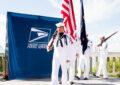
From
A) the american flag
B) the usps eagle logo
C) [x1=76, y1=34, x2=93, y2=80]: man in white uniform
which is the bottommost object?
[x1=76, y1=34, x2=93, y2=80]: man in white uniform

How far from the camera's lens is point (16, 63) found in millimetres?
6266

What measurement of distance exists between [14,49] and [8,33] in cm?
62

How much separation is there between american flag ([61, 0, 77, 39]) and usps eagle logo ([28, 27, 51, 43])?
103 cm

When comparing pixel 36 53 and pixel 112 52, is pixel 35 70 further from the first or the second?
pixel 112 52

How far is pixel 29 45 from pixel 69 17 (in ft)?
6.08

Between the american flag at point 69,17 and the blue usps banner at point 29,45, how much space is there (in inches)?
25.8

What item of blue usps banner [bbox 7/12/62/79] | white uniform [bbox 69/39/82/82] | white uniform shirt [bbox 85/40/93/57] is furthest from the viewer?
white uniform shirt [bbox 85/40/93/57]

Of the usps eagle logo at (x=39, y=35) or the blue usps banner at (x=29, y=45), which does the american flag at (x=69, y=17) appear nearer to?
the blue usps banner at (x=29, y=45)

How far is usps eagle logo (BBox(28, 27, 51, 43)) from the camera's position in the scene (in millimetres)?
6449

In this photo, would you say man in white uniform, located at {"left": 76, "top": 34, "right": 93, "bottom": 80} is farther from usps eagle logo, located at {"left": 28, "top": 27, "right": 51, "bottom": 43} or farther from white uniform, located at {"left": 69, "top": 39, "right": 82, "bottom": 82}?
usps eagle logo, located at {"left": 28, "top": 27, "right": 51, "bottom": 43}

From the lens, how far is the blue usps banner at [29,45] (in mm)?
6168

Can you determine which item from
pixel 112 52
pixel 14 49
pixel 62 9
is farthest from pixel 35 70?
pixel 112 52

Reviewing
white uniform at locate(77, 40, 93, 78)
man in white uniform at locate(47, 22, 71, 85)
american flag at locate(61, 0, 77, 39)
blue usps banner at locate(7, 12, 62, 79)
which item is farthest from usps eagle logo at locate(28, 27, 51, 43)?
man in white uniform at locate(47, 22, 71, 85)

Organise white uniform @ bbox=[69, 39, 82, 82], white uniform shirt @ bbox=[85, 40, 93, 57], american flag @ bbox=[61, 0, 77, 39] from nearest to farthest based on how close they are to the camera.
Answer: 1. white uniform @ bbox=[69, 39, 82, 82]
2. american flag @ bbox=[61, 0, 77, 39]
3. white uniform shirt @ bbox=[85, 40, 93, 57]
